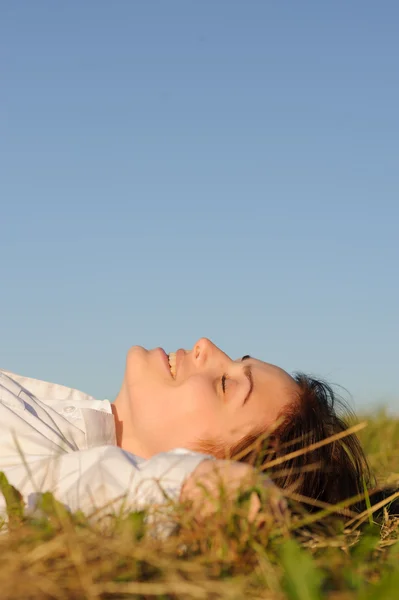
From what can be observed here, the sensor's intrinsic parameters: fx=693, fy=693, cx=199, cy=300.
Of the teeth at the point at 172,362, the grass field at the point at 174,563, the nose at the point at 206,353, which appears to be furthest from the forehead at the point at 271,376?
the grass field at the point at 174,563

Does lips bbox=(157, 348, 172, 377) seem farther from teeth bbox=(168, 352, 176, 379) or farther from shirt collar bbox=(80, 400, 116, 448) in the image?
shirt collar bbox=(80, 400, 116, 448)

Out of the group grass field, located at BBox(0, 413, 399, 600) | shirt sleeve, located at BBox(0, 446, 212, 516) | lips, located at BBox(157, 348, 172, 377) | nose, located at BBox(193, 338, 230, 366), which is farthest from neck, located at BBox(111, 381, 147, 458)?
grass field, located at BBox(0, 413, 399, 600)

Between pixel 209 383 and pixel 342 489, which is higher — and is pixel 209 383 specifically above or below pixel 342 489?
above

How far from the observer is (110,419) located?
411cm

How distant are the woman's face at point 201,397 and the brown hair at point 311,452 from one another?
0.08 m

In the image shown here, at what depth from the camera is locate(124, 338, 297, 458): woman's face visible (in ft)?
11.9

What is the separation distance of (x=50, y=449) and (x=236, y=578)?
5.90 feet

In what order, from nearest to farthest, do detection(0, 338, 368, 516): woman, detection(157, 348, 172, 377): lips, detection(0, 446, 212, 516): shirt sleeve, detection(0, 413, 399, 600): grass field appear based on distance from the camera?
1. detection(0, 413, 399, 600): grass field
2. detection(0, 446, 212, 516): shirt sleeve
3. detection(0, 338, 368, 516): woman
4. detection(157, 348, 172, 377): lips

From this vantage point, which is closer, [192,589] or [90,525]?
[192,589]

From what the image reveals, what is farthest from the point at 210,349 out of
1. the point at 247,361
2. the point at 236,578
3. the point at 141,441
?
the point at 236,578

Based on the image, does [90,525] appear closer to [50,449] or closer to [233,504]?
[233,504]

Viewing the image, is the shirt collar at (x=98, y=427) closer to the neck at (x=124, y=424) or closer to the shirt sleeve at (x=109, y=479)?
the neck at (x=124, y=424)

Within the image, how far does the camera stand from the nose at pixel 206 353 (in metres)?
3.85

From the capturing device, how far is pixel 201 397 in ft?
11.9
